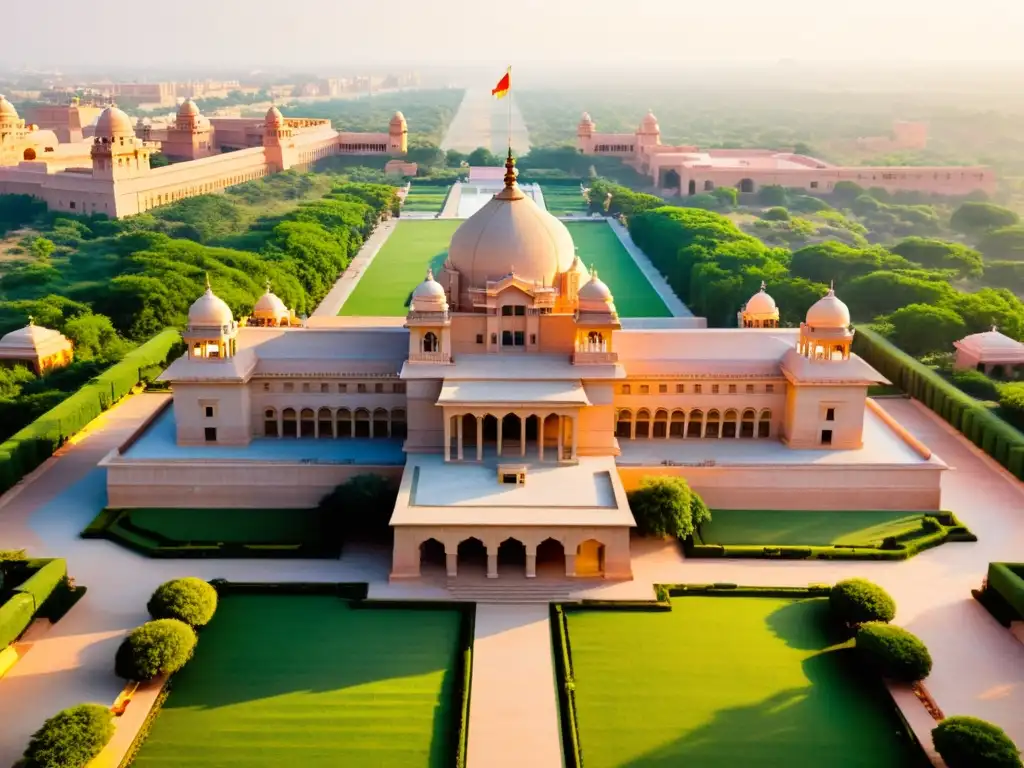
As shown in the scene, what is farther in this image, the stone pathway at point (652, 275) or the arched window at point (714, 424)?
the stone pathway at point (652, 275)

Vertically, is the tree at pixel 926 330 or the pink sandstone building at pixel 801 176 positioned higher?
the pink sandstone building at pixel 801 176

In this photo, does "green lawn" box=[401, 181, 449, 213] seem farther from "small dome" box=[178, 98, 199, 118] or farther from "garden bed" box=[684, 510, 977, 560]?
"garden bed" box=[684, 510, 977, 560]

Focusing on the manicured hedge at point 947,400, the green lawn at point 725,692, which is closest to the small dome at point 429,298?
the green lawn at point 725,692

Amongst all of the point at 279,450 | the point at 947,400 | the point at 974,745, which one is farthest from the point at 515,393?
the point at 947,400

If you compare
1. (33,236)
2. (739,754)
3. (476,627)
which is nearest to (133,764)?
(476,627)

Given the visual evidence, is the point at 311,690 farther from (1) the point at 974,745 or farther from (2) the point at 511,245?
(2) the point at 511,245

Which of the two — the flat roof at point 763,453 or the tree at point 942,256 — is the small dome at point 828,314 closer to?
the flat roof at point 763,453

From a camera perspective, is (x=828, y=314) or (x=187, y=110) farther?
(x=187, y=110)
